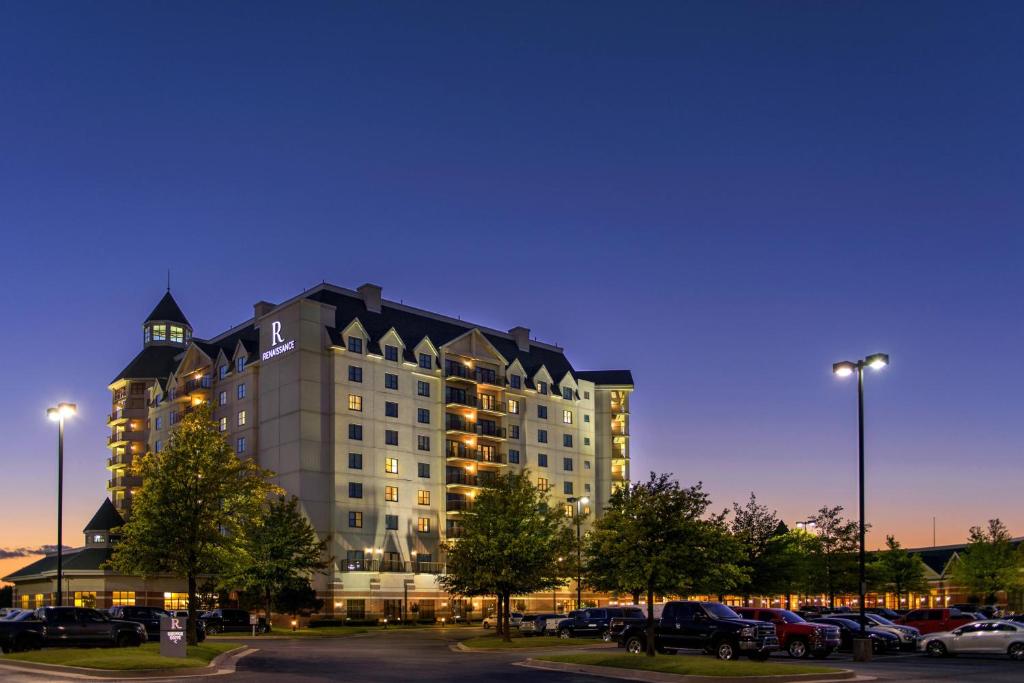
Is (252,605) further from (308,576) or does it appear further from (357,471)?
(357,471)

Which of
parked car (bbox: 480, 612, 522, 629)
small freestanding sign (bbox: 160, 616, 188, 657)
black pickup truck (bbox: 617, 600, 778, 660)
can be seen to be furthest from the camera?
parked car (bbox: 480, 612, 522, 629)

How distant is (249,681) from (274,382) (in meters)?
68.8

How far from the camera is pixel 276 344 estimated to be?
93.9m

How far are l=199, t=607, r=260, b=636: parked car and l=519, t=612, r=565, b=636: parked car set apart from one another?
63.8ft

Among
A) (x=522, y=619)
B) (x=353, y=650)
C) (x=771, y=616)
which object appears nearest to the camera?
(x=771, y=616)

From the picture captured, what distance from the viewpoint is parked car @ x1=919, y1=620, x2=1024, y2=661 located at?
39625mm

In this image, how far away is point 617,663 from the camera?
3206cm

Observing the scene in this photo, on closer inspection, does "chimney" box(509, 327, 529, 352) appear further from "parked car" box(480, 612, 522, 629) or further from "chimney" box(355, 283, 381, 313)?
"parked car" box(480, 612, 522, 629)

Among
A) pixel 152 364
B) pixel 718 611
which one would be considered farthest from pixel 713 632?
pixel 152 364

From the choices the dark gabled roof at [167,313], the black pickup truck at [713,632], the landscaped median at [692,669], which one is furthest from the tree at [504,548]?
the dark gabled roof at [167,313]

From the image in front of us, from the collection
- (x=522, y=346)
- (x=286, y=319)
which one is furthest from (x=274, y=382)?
(x=522, y=346)

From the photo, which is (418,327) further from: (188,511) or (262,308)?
(188,511)

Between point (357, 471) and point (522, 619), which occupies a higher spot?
point (357, 471)

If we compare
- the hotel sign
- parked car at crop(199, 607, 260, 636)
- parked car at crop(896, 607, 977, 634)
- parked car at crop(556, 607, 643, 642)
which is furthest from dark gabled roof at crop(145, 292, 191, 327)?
parked car at crop(896, 607, 977, 634)
